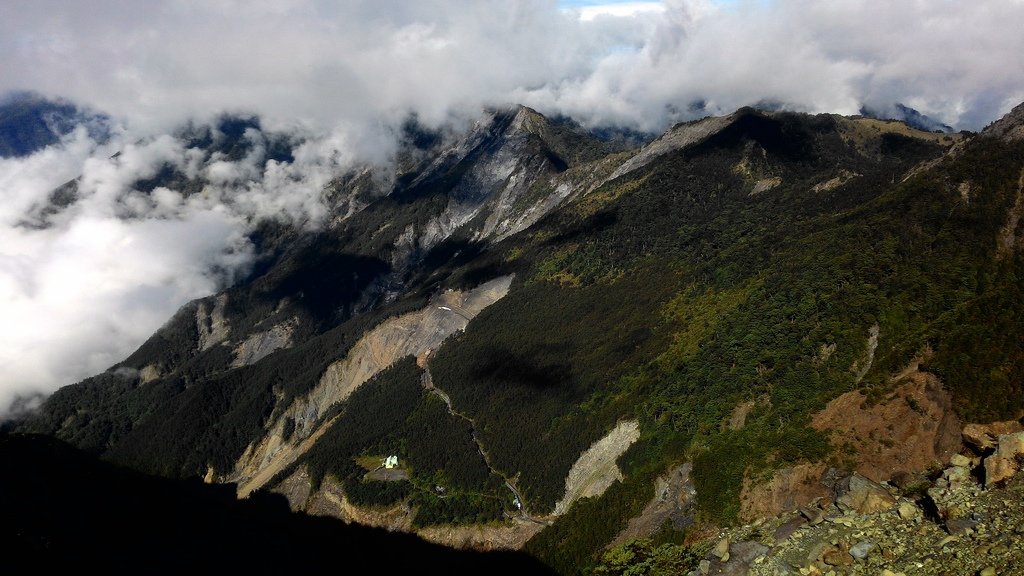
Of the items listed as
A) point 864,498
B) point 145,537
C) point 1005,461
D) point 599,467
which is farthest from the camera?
point 599,467

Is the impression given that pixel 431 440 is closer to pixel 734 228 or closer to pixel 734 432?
pixel 734 432

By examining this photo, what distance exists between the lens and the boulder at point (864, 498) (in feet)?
132

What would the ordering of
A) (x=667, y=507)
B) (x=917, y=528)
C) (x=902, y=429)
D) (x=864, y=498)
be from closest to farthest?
(x=917, y=528) → (x=864, y=498) → (x=902, y=429) → (x=667, y=507)

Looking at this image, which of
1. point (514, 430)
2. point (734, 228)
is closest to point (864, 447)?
point (514, 430)

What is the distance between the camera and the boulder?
4028cm

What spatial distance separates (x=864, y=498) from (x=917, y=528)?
19.2 feet

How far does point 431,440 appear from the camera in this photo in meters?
139

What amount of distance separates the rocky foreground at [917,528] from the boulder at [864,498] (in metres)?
0.07

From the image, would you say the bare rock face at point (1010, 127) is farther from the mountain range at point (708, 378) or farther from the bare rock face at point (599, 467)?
the bare rock face at point (599, 467)

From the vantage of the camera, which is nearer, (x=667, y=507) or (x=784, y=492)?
(x=784, y=492)

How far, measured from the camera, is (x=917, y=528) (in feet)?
118

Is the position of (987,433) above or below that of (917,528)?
above

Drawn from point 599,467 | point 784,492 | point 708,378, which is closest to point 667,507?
point 784,492

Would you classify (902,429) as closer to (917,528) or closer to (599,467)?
(917,528)
